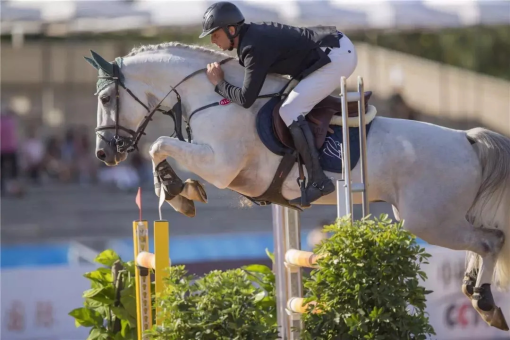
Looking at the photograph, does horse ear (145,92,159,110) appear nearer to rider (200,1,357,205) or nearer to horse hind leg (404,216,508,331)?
rider (200,1,357,205)

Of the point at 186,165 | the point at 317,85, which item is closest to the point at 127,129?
the point at 186,165

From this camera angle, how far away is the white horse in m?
4.65

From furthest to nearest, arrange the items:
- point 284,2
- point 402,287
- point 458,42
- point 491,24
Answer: point 458,42 < point 491,24 < point 284,2 < point 402,287

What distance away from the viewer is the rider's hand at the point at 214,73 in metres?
4.76

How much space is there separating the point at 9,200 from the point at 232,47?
928cm

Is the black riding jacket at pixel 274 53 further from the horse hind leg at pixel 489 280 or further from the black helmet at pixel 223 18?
the horse hind leg at pixel 489 280

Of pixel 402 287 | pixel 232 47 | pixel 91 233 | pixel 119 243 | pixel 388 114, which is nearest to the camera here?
pixel 402 287

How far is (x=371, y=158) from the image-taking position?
4.70 metres

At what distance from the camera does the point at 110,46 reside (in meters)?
17.2

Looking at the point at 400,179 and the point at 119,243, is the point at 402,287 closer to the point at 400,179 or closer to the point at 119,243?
the point at 400,179

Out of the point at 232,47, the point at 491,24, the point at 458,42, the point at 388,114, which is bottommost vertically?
the point at 232,47

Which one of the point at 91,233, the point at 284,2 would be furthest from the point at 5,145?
the point at 284,2

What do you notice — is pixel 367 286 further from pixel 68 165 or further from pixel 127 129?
pixel 68 165

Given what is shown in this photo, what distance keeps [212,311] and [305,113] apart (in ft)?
4.78
